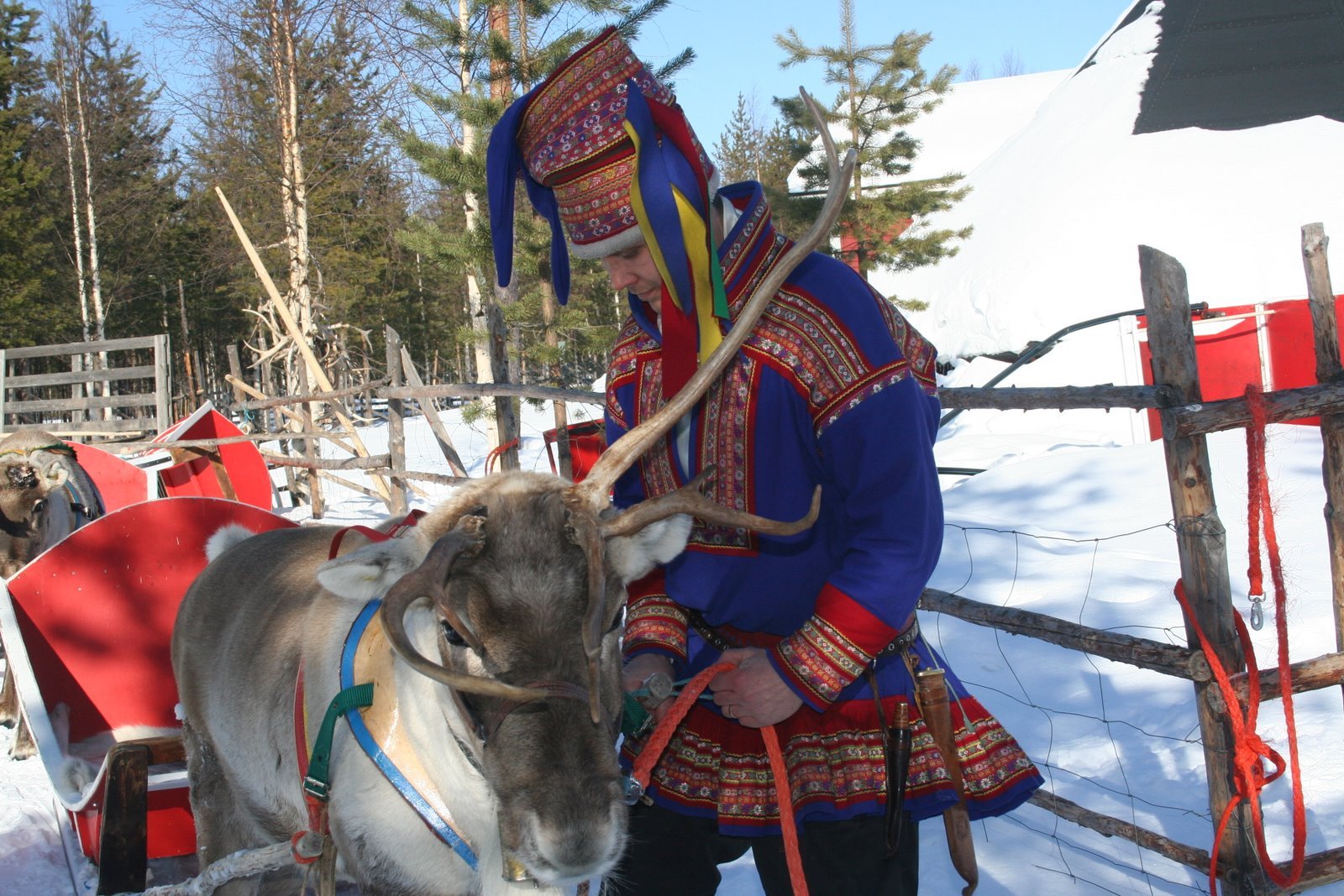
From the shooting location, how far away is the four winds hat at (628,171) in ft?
6.30

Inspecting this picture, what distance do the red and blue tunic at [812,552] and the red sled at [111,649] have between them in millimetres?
2103

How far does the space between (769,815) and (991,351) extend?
2072 centimetres

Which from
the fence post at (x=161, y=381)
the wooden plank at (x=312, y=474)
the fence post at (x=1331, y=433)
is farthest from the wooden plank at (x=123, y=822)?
the fence post at (x=161, y=381)

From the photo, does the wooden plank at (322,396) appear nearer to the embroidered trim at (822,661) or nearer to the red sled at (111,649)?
the red sled at (111,649)

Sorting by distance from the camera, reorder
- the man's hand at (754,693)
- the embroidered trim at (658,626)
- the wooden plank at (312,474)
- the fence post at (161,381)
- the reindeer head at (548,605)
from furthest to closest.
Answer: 1. the fence post at (161,381)
2. the wooden plank at (312,474)
3. the embroidered trim at (658,626)
4. the man's hand at (754,693)
5. the reindeer head at (548,605)

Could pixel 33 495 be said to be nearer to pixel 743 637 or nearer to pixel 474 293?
pixel 743 637

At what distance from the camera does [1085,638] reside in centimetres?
324

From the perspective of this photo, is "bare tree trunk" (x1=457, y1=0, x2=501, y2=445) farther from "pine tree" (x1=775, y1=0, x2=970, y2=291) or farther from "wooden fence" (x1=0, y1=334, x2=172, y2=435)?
"pine tree" (x1=775, y1=0, x2=970, y2=291)

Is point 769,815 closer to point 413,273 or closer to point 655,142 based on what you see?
point 655,142

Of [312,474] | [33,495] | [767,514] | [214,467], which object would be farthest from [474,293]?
[767,514]

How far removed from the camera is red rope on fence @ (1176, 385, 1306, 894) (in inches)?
99.1

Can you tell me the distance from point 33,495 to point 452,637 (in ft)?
18.8

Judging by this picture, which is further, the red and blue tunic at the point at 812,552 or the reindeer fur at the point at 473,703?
the red and blue tunic at the point at 812,552

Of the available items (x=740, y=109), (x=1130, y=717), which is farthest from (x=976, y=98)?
(x=1130, y=717)
